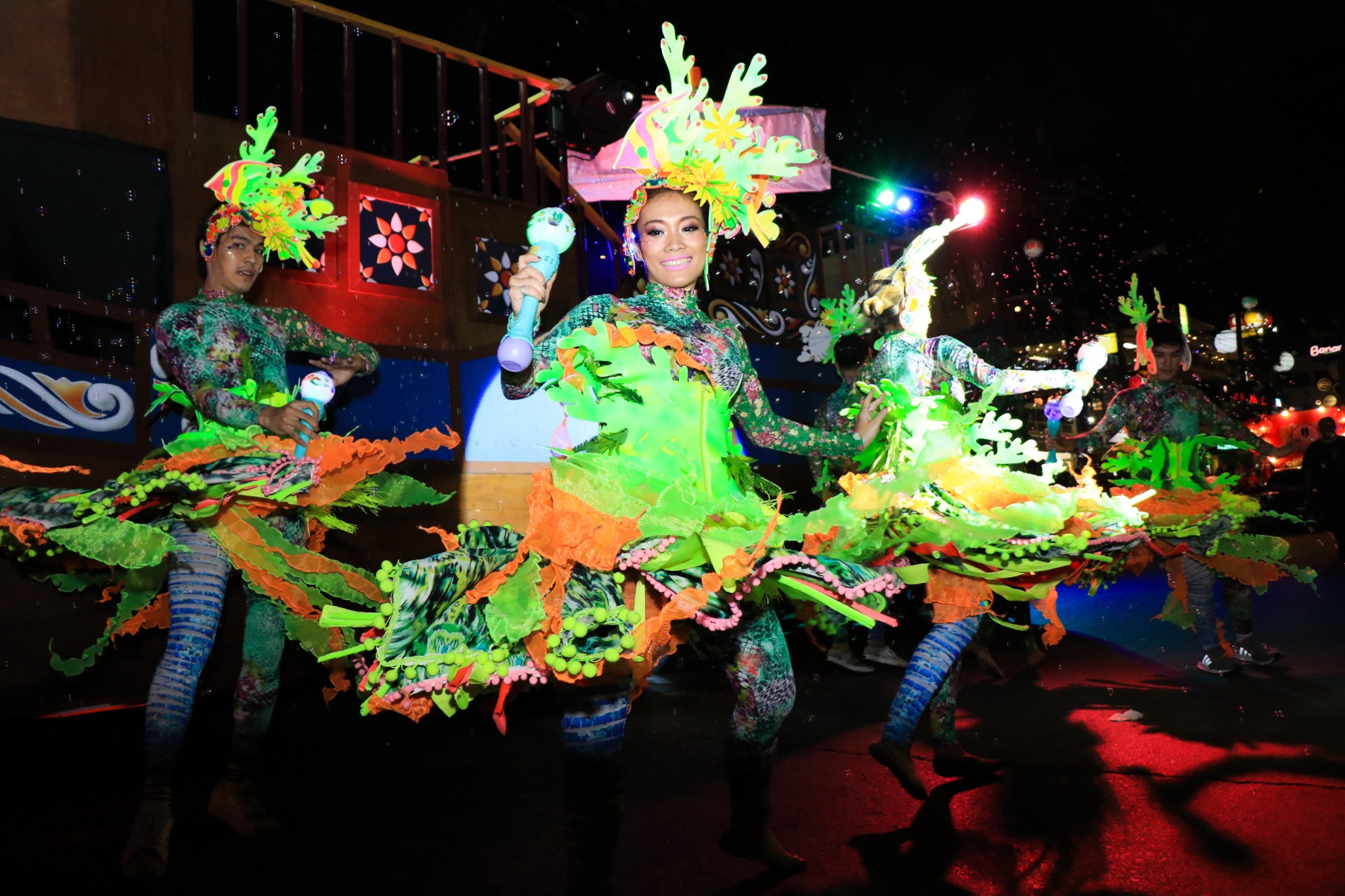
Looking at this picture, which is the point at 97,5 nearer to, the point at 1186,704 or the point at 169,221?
→ the point at 169,221

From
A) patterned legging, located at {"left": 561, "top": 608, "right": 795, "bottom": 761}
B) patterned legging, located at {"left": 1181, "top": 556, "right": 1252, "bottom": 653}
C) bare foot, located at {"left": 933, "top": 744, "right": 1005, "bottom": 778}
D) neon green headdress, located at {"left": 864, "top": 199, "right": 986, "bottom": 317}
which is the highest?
neon green headdress, located at {"left": 864, "top": 199, "right": 986, "bottom": 317}

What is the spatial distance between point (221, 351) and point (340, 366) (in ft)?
1.87

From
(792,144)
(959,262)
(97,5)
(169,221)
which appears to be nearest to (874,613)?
(792,144)

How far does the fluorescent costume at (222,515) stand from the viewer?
106 inches

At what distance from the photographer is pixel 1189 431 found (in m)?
5.31

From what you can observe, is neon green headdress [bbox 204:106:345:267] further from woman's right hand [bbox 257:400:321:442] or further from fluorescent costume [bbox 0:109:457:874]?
woman's right hand [bbox 257:400:321:442]

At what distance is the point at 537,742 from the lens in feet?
13.5

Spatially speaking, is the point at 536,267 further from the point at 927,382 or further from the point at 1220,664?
the point at 1220,664

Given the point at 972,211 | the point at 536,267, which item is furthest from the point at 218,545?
the point at 972,211

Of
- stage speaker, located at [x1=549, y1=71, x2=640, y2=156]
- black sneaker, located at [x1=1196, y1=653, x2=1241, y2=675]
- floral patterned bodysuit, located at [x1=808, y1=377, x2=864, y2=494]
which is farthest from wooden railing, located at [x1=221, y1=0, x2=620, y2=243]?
black sneaker, located at [x1=1196, y1=653, x2=1241, y2=675]

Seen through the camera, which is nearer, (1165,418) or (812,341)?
(1165,418)

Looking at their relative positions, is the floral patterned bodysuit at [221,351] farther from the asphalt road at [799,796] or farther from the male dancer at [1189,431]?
the male dancer at [1189,431]

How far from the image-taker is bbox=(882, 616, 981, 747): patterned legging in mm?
3064

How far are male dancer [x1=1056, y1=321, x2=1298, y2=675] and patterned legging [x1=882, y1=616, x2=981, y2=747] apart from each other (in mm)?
2529
